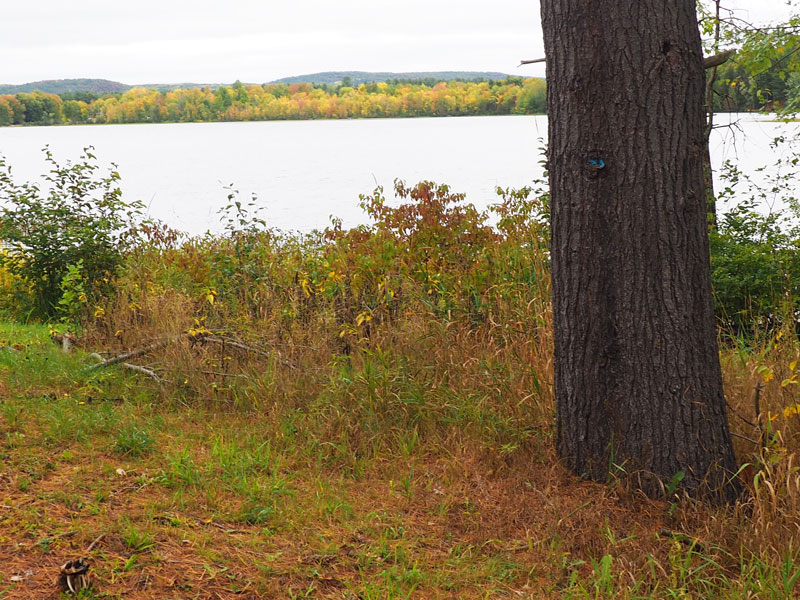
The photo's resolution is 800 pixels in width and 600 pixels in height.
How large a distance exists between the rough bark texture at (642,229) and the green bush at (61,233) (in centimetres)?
586

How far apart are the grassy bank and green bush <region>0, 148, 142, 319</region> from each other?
1.13 m

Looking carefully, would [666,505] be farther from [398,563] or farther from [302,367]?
[302,367]

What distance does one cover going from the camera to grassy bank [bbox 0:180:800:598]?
3.15m

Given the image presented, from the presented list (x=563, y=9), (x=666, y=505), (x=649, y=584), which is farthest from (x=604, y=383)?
(x=563, y=9)

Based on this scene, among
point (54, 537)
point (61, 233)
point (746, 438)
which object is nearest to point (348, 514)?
point (54, 537)

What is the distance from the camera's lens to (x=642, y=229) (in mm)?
3527

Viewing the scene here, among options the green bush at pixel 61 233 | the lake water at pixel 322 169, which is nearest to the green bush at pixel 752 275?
the lake water at pixel 322 169

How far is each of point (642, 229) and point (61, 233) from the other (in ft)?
22.5

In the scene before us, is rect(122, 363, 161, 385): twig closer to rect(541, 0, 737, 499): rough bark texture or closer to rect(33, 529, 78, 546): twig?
rect(33, 529, 78, 546): twig

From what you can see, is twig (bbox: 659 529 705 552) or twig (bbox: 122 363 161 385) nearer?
twig (bbox: 659 529 705 552)

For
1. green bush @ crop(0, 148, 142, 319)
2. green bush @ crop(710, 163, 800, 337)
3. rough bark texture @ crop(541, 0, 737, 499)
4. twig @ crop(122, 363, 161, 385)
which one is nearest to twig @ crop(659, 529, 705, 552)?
rough bark texture @ crop(541, 0, 737, 499)

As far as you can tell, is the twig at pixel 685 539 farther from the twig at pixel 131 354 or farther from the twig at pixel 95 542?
the twig at pixel 131 354

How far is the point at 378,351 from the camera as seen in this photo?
4793 mm

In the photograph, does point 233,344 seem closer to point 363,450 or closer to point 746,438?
point 363,450
